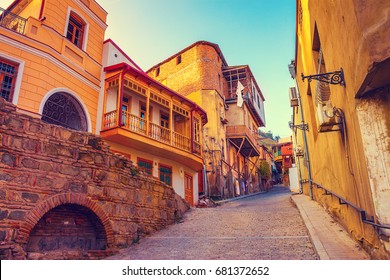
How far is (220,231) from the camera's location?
8070 millimetres

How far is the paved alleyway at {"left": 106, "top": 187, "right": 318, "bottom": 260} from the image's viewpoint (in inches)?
220

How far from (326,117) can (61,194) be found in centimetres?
537

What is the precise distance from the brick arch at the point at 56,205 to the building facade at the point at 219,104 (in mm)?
12668

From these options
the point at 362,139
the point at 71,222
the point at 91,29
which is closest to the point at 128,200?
the point at 71,222

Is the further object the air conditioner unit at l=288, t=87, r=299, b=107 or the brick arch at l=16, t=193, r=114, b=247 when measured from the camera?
the air conditioner unit at l=288, t=87, r=299, b=107

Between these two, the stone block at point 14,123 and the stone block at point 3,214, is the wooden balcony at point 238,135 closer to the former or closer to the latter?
the stone block at point 14,123

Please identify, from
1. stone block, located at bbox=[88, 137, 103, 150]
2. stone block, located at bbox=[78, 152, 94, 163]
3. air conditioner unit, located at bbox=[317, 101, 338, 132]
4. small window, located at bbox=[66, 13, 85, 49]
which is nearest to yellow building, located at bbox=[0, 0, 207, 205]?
small window, located at bbox=[66, 13, 85, 49]

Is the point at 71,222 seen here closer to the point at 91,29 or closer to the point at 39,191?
the point at 39,191

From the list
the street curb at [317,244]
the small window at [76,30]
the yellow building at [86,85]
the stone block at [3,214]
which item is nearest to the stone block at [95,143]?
the yellow building at [86,85]

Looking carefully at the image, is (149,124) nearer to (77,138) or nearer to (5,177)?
(77,138)

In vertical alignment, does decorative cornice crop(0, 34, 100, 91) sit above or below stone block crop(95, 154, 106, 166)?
above

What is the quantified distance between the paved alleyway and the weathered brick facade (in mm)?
759

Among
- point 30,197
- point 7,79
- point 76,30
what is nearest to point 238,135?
point 76,30

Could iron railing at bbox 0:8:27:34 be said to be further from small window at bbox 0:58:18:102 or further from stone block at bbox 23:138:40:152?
stone block at bbox 23:138:40:152
